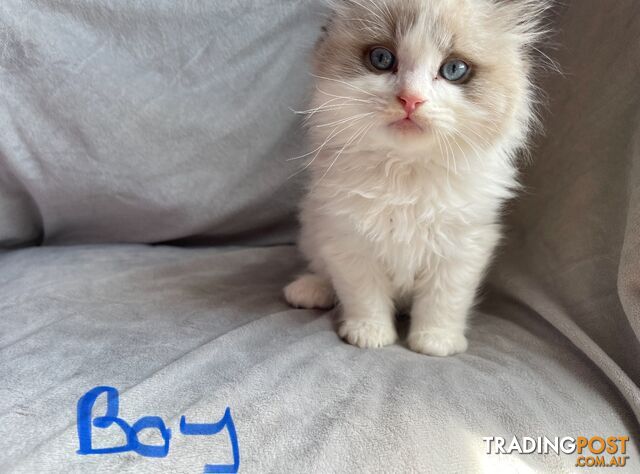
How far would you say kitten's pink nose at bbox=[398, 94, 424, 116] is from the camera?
0.95 meters

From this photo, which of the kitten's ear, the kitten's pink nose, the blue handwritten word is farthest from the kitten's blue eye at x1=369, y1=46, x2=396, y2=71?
the blue handwritten word

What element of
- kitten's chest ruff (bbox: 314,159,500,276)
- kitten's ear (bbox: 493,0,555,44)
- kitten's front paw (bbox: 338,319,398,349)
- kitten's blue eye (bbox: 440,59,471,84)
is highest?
kitten's ear (bbox: 493,0,555,44)

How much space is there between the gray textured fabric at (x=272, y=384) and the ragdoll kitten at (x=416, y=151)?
12cm

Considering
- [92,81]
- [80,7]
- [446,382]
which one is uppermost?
[80,7]

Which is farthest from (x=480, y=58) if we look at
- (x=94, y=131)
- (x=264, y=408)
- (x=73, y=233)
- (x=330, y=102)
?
(x=73, y=233)

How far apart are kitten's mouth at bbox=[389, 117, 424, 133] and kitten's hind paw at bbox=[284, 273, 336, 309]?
503 millimetres

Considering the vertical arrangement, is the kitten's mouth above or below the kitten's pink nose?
below

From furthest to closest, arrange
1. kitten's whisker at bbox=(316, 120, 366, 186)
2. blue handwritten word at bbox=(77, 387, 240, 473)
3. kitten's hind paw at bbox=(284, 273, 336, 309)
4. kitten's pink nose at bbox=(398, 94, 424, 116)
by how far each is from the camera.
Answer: kitten's hind paw at bbox=(284, 273, 336, 309) < kitten's whisker at bbox=(316, 120, 366, 186) < kitten's pink nose at bbox=(398, 94, 424, 116) < blue handwritten word at bbox=(77, 387, 240, 473)

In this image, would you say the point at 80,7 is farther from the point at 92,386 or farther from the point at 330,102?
the point at 92,386

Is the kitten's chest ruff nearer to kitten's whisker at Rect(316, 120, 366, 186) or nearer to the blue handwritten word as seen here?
kitten's whisker at Rect(316, 120, 366, 186)

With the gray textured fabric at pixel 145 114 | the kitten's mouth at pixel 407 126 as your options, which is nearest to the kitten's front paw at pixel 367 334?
the kitten's mouth at pixel 407 126

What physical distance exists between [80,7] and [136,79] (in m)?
0.21

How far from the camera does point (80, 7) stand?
4.54 feet

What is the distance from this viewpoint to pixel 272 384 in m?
0.96
